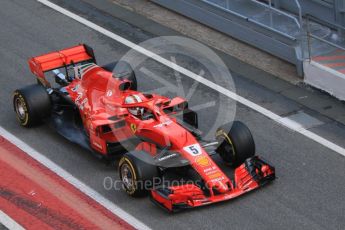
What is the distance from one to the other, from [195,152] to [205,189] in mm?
639

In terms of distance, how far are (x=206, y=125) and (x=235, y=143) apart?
1.98m

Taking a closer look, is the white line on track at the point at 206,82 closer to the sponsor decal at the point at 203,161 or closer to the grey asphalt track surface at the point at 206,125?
the grey asphalt track surface at the point at 206,125

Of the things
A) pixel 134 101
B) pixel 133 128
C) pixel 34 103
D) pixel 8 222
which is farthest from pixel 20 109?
pixel 8 222

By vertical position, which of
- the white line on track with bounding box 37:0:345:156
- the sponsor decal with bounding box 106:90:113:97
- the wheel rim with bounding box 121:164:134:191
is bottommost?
the white line on track with bounding box 37:0:345:156

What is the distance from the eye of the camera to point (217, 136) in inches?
544

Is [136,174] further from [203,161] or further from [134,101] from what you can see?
[134,101]

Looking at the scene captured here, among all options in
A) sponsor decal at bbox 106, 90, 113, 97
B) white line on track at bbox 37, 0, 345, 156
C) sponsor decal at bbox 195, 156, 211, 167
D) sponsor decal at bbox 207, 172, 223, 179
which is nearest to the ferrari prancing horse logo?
sponsor decal at bbox 106, 90, 113, 97

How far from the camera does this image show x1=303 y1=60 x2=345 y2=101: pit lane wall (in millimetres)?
16250

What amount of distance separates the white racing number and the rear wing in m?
3.67

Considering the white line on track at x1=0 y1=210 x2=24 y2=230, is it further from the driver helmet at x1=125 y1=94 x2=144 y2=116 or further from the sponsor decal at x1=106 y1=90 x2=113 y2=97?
the sponsor decal at x1=106 y1=90 x2=113 y2=97

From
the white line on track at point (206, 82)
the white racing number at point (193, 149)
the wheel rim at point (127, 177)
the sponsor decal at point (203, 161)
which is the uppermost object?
the white racing number at point (193, 149)

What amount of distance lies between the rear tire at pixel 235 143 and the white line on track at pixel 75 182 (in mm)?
1976

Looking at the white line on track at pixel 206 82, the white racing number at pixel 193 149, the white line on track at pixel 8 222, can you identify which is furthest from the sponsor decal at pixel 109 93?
the white line on track at pixel 206 82

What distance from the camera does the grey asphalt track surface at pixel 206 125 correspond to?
41.5 ft
